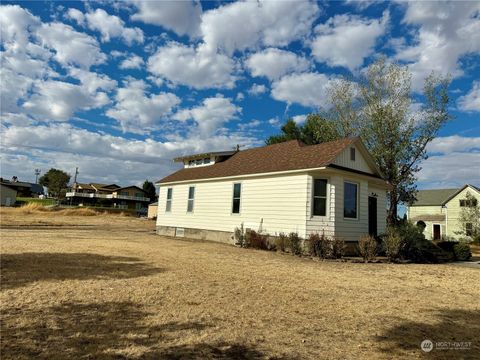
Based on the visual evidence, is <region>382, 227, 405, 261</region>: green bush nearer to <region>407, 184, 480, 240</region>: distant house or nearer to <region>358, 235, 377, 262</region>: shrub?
<region>358, 235, 377, 262</region>: shrub

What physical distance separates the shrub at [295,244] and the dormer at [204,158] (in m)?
9.96

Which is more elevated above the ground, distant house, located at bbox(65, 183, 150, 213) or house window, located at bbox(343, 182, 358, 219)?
distant house, located at bbox(65, 183, 150, 213)

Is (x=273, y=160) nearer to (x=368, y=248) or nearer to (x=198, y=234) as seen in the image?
(x=198, y=234)

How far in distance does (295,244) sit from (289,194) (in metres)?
2.34

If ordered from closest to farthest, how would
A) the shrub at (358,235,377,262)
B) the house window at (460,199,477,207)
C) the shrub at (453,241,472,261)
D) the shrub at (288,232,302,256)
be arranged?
the shrub at (358,235,377,262) < the shrub at (288,232,302,256) < the shrub at (453,241,472,261) < the house window at (460,199,477,207)

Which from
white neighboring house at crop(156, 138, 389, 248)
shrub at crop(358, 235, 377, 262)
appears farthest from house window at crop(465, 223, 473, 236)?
shrub at crop(358, 235, 377, 262)

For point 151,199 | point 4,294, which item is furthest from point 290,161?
point 151,199

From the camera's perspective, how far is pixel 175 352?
4039 millimetres

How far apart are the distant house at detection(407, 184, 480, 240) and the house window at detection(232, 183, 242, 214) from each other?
29.9 m

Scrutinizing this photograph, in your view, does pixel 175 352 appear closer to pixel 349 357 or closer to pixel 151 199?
pixel 349 357

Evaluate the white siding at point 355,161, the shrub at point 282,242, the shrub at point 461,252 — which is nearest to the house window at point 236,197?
the shrub at point 282,242

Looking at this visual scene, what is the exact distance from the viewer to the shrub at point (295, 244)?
45.9ft

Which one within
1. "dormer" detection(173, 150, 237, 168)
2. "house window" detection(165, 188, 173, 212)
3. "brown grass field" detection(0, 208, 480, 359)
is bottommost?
"brown grass field" detection(0, 208, 480, 359)

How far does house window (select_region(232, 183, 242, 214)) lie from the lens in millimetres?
18031
